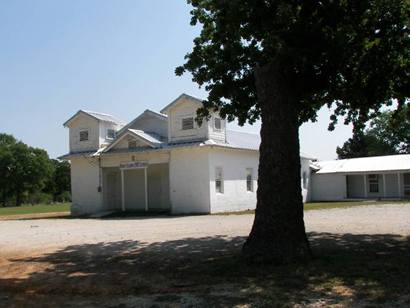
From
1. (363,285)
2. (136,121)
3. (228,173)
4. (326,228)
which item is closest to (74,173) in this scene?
(136,121)

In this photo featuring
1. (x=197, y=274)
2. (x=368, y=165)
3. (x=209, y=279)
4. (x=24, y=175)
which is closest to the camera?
(x=209, y=279)

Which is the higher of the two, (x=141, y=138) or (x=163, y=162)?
(x=141, y=138)

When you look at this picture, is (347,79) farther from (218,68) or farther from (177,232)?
(177,232)

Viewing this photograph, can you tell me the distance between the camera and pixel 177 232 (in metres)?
17.6

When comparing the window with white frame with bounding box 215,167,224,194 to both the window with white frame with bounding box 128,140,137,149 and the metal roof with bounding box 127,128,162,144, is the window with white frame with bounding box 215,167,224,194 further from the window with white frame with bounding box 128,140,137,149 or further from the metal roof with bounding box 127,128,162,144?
the window with white frame with bounding box 128,140,137,149

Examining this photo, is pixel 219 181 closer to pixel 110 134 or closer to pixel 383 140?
pixel 110 134

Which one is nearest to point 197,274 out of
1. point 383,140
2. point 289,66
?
point 289,66

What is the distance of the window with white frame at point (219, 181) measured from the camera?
29797 millimetres

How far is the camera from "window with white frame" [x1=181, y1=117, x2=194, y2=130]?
2947 centimetres

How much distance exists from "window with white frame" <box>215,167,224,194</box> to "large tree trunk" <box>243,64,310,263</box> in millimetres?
18639

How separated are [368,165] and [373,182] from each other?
1.49 m

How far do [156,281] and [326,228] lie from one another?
9.54 meters

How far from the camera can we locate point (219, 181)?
30.1 metres

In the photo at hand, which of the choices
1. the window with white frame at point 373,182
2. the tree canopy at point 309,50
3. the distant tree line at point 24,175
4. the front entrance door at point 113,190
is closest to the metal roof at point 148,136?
the front entrance door at point 113,190
